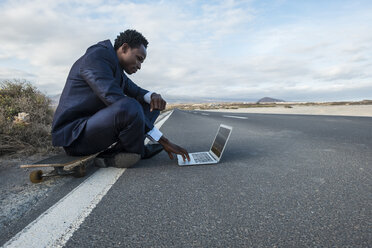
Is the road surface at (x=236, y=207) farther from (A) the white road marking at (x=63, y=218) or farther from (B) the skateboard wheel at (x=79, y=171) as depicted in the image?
(B) the skateboard wheel at (x=79, y=171)

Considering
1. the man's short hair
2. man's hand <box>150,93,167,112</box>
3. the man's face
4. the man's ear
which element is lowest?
man's hand <box>150,93,167,112</box>

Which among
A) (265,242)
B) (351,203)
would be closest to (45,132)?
(265,242)

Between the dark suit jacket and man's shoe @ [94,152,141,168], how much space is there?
14.7 inches

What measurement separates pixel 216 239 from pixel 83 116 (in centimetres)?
182

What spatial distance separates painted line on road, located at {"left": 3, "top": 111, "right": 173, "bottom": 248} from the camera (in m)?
1.04

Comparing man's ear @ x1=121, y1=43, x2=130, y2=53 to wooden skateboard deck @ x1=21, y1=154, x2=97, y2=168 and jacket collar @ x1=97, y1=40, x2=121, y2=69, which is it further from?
wooden skateboard deck @ x1=21, y1=154, x2=97, y2=168

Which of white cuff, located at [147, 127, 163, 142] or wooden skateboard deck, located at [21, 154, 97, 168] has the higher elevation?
white cuff, located at [147, 127, 163, 142]

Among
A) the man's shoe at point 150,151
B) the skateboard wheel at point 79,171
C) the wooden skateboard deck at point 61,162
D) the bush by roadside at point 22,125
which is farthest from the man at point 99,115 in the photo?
the bush by roadside at point 22,125

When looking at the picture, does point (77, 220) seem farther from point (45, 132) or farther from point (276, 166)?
point (45, 132)

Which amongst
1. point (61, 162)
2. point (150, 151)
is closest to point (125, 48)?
point (150, 151)

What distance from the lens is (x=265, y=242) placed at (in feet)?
3.31

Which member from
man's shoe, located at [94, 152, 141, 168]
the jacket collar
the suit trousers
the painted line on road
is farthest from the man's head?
the painted line on road

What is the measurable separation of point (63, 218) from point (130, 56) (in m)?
1.85

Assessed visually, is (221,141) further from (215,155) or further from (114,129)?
(114,129)
